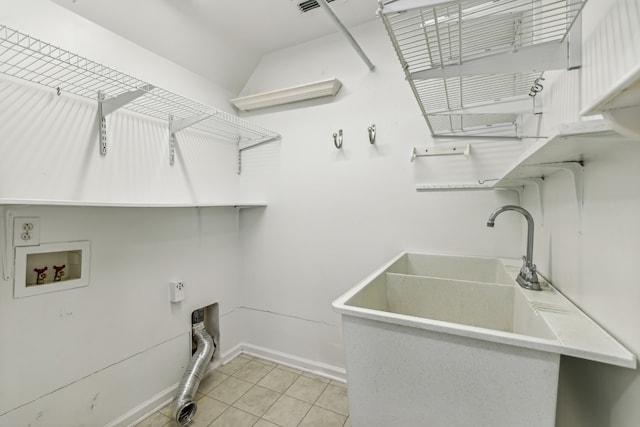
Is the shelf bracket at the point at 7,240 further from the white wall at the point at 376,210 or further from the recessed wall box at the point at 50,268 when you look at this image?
the white wall at the point at 376,210

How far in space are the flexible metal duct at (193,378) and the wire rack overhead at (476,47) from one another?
2.13 m

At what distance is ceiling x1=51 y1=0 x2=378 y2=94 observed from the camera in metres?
1.62

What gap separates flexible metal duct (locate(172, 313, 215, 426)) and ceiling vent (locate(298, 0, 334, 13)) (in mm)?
2405

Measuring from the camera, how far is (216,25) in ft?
6.47

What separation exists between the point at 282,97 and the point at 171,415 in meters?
2.38

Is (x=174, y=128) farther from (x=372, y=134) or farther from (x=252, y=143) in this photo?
Result: (x=372, y=134)

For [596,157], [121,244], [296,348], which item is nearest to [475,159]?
[596,157]

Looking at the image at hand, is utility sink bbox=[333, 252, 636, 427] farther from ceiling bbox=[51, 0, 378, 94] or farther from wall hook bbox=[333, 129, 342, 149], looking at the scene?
ceiling bbox=[51, 0, 378, 94]

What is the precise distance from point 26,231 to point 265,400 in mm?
1659

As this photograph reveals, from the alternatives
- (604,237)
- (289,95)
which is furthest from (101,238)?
(604,237)

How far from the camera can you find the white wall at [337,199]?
1807 mm

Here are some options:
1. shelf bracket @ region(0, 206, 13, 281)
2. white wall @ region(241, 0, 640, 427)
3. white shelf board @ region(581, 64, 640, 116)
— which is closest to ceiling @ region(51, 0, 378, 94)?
white wall @ region(241, 0, 640, 427)

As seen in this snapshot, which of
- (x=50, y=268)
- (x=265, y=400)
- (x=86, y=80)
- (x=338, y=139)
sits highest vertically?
(x=86, y=80)

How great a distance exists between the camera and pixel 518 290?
116 centimetres
